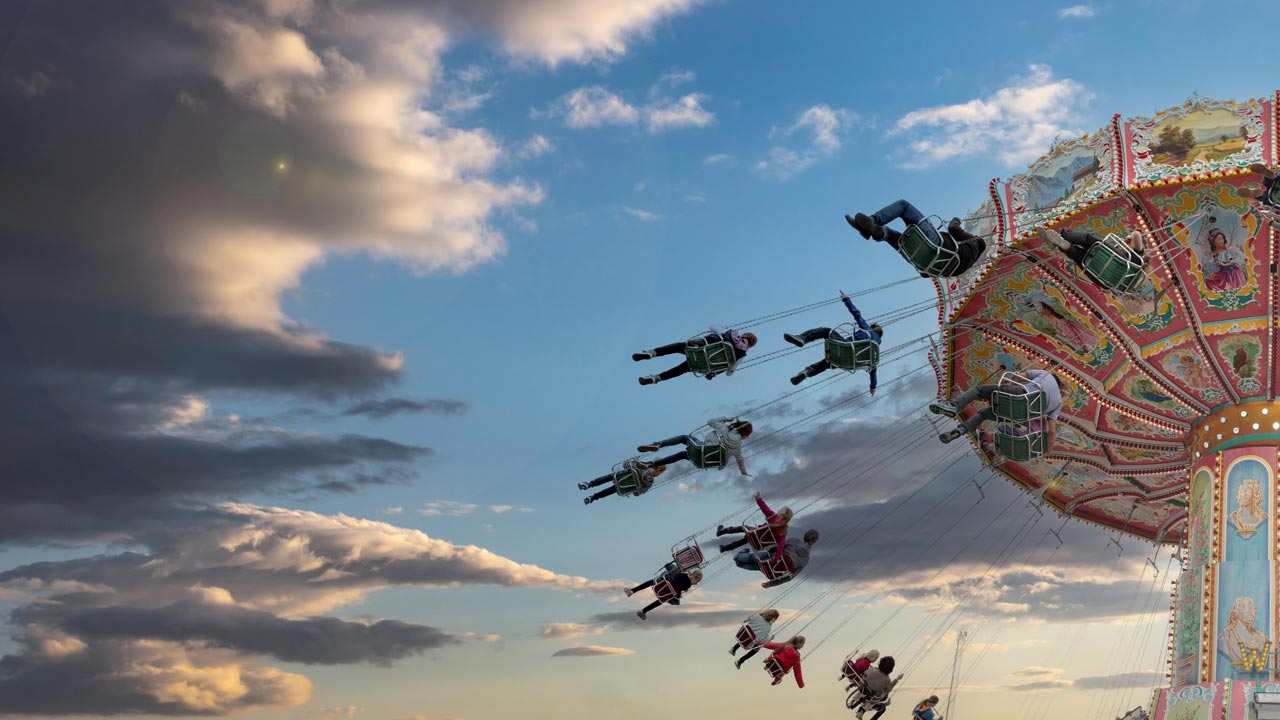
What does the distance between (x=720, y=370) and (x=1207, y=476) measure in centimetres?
872

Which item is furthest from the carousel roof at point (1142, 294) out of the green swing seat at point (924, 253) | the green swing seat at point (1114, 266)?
the green swing seat at point (924, 253)

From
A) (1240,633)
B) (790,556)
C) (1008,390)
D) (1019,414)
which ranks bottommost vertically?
(1240,633)

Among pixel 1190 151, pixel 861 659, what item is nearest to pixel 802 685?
pixel 861 659

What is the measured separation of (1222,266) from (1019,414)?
184 inches

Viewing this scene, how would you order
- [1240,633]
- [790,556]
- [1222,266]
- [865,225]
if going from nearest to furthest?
[865,225]
[1240,633]
[1222,266]
[790,556]

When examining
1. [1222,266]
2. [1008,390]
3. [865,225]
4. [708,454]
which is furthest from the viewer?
[708,454]

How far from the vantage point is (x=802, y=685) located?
21875 mm

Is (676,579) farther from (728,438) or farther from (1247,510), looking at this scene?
(1247,510)

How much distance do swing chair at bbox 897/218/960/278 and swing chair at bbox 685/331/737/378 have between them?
418 centimetres

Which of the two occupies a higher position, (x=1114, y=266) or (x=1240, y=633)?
(x=1114, y=266)

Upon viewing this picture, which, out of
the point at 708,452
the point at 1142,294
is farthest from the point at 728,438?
the point at 1142,294

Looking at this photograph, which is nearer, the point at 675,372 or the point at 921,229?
the point at 921,229

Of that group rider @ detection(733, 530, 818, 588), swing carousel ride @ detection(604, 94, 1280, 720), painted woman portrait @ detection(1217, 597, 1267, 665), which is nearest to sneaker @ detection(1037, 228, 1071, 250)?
swing carousel ride @ detection(604, 94, 1280, 720)

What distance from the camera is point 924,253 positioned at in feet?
58.9
